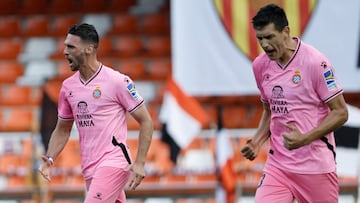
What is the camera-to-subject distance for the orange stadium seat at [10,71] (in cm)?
1470

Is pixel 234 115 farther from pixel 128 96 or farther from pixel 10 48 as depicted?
pixel 128 96

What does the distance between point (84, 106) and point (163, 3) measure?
945 cm

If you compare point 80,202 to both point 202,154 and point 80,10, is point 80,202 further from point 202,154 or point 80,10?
point 80,10

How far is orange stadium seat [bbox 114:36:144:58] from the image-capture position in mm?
14859

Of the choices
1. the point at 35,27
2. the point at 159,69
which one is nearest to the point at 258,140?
the point at 159,69

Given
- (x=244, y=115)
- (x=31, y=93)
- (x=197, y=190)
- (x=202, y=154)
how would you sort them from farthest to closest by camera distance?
(x=31, y=93)
(x=244, y=115)
(x=202, y=154)
(x=197, y=190)

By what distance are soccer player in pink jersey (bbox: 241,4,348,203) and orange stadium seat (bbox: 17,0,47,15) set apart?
10.5 metres

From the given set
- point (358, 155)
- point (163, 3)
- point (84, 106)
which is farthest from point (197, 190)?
point (163, 3)

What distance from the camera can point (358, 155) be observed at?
9.34m

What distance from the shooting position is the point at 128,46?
15039 mm

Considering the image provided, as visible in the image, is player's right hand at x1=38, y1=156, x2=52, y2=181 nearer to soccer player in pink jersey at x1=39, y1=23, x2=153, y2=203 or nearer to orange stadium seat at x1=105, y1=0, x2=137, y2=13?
soccer player in pink jersey at x1=39, y1=23, x2=153, y2=203

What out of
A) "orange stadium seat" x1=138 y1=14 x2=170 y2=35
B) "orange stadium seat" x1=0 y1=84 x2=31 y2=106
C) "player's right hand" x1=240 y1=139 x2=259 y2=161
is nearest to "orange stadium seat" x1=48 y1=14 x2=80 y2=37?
"orange stadium seat" x1=138 y1=14 x2=170 y2=35

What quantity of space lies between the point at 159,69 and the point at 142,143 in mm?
7874

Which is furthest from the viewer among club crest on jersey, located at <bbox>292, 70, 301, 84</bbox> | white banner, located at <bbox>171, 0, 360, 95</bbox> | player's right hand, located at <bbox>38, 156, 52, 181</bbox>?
white banner, located at <bbox>171, 0, 360, 95</bbox>
